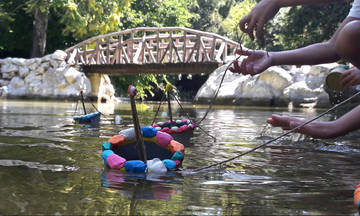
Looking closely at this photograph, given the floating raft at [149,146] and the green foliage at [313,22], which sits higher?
the green foliage at [313,22]

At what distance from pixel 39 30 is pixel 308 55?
19.2 metres

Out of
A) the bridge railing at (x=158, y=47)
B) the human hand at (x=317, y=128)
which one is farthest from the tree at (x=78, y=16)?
the human hand at (x=317, y=128)

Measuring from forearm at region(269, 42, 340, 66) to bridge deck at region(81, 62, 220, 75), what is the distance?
42.2 ft

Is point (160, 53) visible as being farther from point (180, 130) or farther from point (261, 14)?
point (261, 14)

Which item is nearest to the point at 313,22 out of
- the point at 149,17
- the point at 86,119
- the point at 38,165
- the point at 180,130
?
the point at 149,17

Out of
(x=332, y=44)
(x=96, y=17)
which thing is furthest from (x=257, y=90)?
(x=332, y=44)

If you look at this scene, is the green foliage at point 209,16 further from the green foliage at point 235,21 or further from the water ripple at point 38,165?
the water ripple at point 38,165

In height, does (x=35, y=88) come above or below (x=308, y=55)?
below

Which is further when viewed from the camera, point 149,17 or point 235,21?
point 235,21

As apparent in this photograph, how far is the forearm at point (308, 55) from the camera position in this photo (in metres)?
2.86

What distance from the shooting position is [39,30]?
2042cm

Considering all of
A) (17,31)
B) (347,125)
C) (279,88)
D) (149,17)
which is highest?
(149,17)

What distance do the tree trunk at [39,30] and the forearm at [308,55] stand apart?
18753 millimetres

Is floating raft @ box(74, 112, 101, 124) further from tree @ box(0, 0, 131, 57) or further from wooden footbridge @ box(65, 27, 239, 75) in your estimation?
tree @ box(0, 0, 131, 57)
